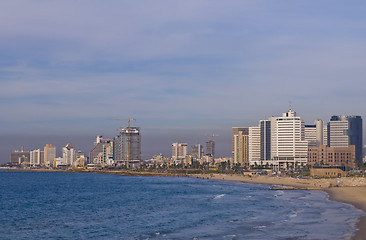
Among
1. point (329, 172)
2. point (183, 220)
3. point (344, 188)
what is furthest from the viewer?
point (329, 172)

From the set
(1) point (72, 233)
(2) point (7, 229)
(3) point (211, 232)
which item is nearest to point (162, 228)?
(3) point (211, 232)

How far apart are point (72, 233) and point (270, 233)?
25.1m

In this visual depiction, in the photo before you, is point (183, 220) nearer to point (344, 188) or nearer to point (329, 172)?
point (344, 188)

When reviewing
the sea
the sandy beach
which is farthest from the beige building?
the sea

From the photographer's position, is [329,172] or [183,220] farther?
[329,172]

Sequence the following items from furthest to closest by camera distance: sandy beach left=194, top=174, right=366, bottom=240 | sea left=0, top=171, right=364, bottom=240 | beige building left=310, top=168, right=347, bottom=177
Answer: beige building left=310, top=168, right=347, bottom=177 < sandy beach left=194, top=174, right=366, bottom=240 < sea left=0, top=171, right=364, bottom=240

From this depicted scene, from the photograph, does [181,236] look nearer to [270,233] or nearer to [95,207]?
[270,233]

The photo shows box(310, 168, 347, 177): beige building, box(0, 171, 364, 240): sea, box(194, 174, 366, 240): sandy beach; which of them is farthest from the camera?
box(310, 168, 347, 177): beige building

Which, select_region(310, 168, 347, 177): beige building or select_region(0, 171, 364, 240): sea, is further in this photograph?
select_region(310, 168, 347, 177): beige building

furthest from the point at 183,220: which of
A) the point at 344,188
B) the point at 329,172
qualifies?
the point at 329,172

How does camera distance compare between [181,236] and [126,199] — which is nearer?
[181,236]

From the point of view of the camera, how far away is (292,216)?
232ft

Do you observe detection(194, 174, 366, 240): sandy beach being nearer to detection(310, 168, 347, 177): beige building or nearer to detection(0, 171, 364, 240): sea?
detection(0, 171, 364, 240): sea

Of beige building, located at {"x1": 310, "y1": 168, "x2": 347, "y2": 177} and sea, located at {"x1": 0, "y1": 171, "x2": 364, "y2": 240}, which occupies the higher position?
sea, located at {"x1": 0, "y1": 171, "x2": 364, "y2": 240}
